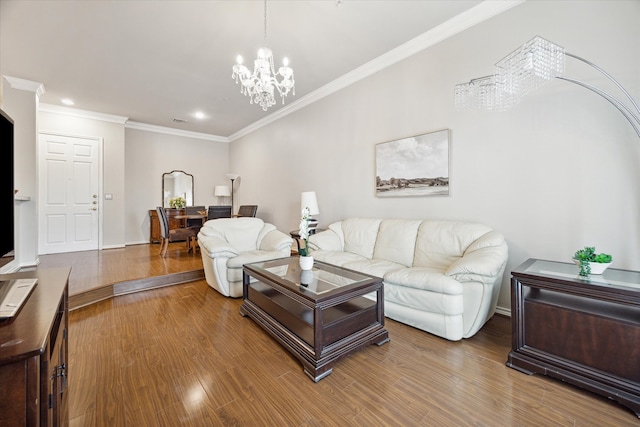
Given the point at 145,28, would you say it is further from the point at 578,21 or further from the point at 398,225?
the point at 578,21

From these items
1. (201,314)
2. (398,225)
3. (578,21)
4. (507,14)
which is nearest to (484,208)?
(398,225)

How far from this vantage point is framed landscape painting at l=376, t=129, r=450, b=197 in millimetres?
2984

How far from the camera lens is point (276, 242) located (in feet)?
11.7

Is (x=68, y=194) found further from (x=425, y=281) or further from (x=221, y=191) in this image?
(x=425, y=281)

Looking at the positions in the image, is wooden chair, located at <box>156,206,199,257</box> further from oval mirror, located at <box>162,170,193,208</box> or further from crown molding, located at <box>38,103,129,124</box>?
crown molding, located at <box>38,103,129,124</box>

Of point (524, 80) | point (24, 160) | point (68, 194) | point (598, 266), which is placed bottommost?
point (598, 266)

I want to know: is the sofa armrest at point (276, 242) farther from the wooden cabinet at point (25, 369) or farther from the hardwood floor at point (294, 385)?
the wooden cabinet at point (25, 369)

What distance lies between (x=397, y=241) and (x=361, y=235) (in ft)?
1.81

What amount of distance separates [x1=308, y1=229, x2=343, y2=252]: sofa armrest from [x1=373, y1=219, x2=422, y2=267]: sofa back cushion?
547 mm

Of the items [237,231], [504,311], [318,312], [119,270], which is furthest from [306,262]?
[119,270]

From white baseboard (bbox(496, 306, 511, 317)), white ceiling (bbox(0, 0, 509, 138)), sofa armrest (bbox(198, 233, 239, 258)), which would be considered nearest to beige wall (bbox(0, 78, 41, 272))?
white ceiling (bbox(0, 0, 509, 138))

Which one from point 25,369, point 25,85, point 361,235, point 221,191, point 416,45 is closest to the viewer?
point 25,369

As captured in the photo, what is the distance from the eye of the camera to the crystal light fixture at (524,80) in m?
1.69

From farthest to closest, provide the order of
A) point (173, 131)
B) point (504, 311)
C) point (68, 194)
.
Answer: point (173, 131), point (68, 194), point (504, 311)
